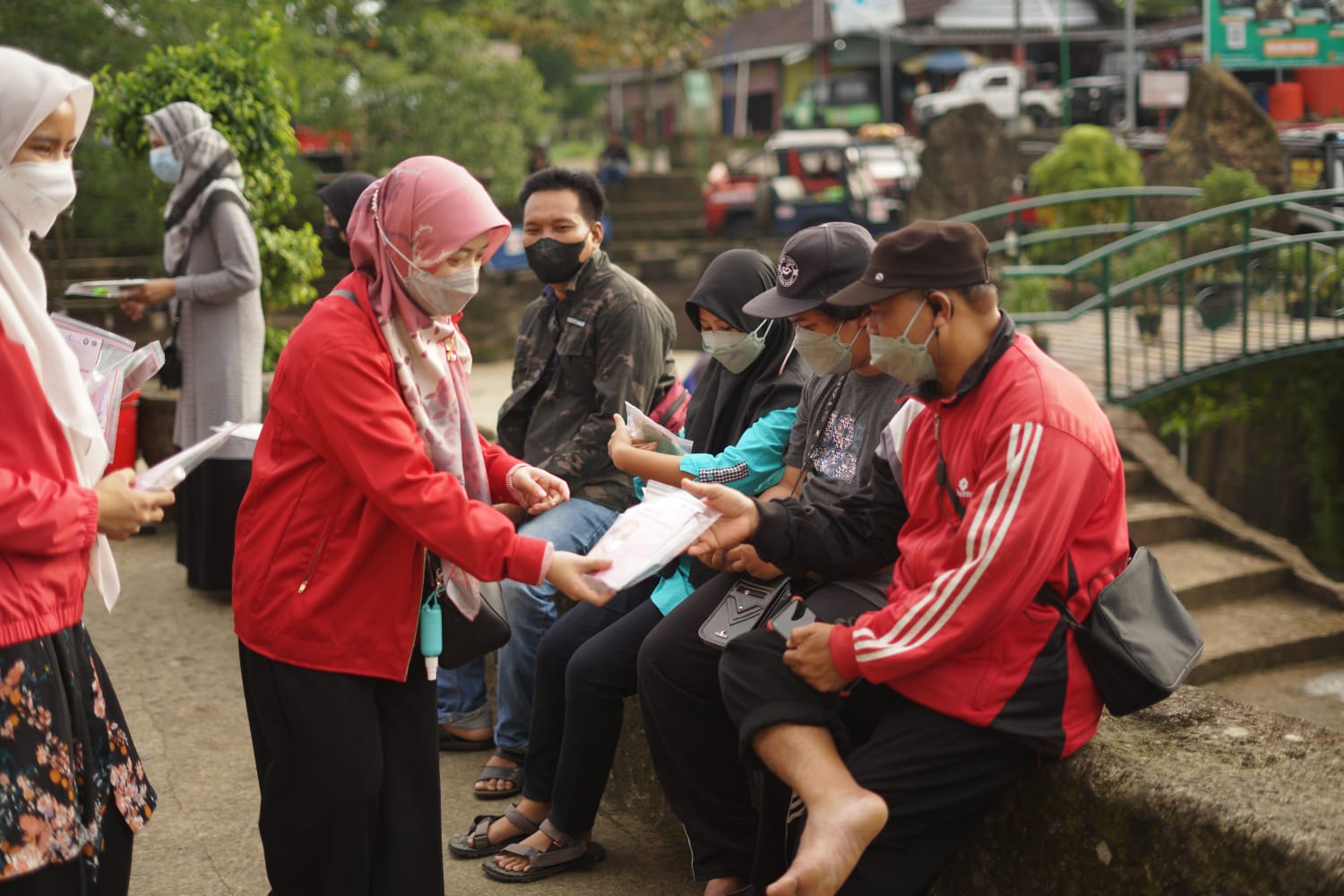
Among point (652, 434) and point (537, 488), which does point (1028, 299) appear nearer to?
point (652, 434)

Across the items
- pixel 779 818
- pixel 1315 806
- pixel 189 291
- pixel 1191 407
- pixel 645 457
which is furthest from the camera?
pixel 1191 407

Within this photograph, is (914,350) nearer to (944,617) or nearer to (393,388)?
(944,617)

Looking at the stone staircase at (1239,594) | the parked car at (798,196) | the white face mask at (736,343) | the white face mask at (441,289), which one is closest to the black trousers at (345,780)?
the white face mask at (441,289)

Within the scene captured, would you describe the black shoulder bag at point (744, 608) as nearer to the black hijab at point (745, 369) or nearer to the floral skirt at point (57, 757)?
the black hijab at point (745, 369)

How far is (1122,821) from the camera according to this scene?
248 cm

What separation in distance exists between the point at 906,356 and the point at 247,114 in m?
4.96

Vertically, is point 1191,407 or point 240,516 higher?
point 240,516

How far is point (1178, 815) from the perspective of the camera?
2.40 meters

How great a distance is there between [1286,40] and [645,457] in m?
15.6

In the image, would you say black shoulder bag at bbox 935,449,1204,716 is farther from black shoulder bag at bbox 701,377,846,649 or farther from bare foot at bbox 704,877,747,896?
bare foot at bbox 704,877,747,896

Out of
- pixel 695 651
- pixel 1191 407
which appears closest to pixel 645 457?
pixel 695 651

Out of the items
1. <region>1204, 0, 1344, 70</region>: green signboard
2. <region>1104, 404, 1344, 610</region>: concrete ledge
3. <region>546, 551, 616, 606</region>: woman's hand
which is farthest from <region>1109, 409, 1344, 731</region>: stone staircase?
<region>1204, 0, 1344, 70</region>: green signboard

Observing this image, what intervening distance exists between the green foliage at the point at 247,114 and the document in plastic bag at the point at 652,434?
384 centimetres

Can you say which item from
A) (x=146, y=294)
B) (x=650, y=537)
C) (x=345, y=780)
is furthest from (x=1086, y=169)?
(x=345, y=780)
